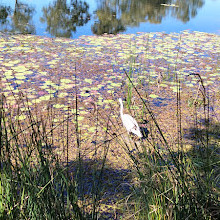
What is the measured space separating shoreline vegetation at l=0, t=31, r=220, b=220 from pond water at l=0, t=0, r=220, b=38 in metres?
1.04

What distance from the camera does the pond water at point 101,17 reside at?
23.9 feet

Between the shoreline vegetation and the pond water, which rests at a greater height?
the pond water

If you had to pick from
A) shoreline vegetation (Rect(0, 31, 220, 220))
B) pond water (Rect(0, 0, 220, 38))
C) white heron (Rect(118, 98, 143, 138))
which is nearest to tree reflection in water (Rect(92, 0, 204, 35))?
pond water (Rect(0, 0, 220, 38))

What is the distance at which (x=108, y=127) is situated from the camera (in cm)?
292

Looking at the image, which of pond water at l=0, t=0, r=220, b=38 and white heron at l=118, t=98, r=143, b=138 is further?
pond water at l=0, t=0, r=220, b=38

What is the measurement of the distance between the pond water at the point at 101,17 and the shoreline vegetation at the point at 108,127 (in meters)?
1.04

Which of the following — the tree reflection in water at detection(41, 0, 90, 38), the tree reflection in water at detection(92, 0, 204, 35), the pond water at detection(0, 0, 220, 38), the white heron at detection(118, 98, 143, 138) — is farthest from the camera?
the tree reflection in water at detection(92, 0, 204, 35)

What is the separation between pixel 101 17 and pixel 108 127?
261 inches

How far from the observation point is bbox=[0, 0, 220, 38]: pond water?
7.27m

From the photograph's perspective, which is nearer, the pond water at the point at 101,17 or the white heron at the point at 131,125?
the white heron at the point at 131,125

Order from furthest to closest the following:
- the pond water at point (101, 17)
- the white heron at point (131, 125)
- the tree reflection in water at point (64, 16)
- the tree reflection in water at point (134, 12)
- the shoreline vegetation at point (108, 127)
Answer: the tree reflection in water at point (134, 12)
the pond water at point (101, 17)
the tree reflection in water at point (64, 16)
the white heron at point (131, 125)
the shoreline vegetation at point (108, 127)

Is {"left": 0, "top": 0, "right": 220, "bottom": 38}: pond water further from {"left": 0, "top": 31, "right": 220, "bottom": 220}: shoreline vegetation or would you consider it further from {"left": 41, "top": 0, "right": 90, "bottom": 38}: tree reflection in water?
{"left": 0, "top": 31, "right": 220, "bottom": 220}: shoreline vegetation

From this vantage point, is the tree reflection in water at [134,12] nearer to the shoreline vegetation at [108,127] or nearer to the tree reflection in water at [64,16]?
the tree reflection in water at [64,16]

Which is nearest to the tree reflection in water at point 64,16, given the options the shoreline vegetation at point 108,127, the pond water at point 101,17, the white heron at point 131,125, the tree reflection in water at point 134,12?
the pond water at point 101,17
